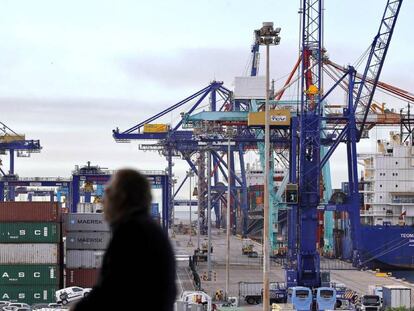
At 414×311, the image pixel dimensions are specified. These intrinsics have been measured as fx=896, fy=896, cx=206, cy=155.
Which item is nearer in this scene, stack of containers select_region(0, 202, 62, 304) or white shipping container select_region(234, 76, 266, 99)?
stack of containers select_region(0, 202, 62, 304)

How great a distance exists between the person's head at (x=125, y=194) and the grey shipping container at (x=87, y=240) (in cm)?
3888

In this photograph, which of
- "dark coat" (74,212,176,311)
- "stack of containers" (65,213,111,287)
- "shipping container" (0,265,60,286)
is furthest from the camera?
"stack of containers" (65,213,111,287)

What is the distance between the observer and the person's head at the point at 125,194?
3.34 metres

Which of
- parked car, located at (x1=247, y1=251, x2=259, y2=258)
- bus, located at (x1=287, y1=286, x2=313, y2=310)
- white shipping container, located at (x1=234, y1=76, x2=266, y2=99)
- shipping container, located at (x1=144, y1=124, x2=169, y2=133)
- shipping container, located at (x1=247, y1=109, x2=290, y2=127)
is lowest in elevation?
parked car, located at (x1=247, y1=251, x2=259, y2=258)

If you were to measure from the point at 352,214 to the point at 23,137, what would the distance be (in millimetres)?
43890

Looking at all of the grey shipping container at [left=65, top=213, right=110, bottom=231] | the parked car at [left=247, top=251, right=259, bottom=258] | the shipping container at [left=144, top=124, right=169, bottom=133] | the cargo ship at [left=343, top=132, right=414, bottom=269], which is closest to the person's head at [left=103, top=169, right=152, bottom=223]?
the grey shipping container at [left=65, top=213, right=110, bottom=231]

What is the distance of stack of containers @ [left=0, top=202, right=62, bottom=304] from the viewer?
3953 cm

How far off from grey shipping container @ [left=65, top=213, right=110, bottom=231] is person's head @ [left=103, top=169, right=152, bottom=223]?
39.2 metres

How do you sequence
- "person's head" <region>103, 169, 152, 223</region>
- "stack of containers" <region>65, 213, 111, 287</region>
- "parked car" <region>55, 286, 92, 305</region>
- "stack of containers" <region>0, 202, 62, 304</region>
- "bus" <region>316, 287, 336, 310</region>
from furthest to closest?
"stack of containers" <region>65, 213, 111, 287</region> < "stack of containers" <region>0, 202, 62, 304</region> < "bus" <region>316, 287, 336, 310</region> < "parked car" <region>55, 286, 92, 305</region> < "person's head" <region>103, 169, 152, 223</region>

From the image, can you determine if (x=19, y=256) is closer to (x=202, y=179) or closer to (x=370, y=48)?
(x=370, y=48)

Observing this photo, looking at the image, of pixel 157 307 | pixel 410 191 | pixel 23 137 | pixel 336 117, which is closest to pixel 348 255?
pixel 410 191

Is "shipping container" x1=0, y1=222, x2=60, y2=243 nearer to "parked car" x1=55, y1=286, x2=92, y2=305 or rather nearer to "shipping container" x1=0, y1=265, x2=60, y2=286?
"shipping container" x1=0, y1=265, x2=60, y2=286

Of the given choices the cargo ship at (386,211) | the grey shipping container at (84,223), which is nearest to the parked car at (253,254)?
the cargo ship at (386,211)

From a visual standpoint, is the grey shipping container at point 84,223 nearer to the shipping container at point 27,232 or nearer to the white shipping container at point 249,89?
the shipping container at point 27,232
